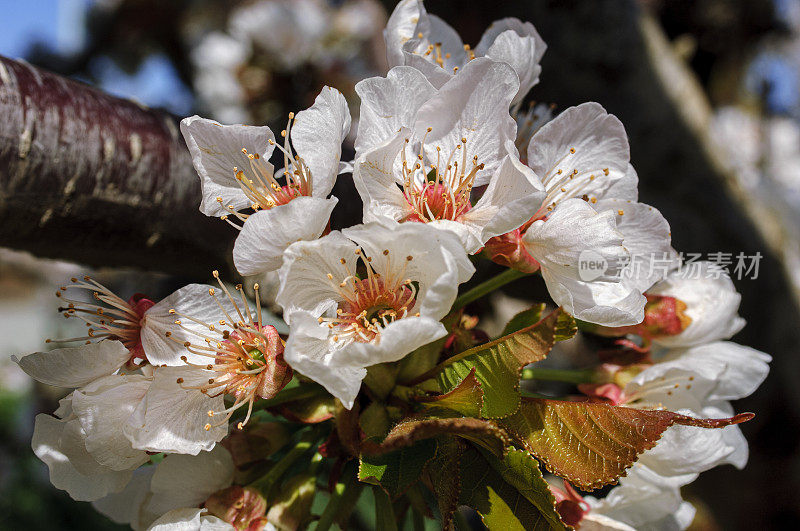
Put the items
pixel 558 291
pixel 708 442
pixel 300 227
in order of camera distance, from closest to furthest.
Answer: pixel 300 227 < pixel 558 291 < pixel 708 442

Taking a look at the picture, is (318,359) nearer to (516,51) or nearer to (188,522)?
(188,522)

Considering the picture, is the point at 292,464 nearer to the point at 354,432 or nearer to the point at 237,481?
the point at 237,481

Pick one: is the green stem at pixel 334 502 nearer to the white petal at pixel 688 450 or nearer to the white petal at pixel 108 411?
the white petal at pixel 108 411

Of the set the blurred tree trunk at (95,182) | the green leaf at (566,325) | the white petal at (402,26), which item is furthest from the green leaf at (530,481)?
the blurred tree trunk at (95,182)

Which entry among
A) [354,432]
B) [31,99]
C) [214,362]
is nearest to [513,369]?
[354,432]

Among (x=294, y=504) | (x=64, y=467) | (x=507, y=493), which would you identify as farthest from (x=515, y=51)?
(x=64, y=467)

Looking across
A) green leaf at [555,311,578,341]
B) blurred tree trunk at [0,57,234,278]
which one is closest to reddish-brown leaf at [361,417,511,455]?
green leaf at [555,311,578,341]
